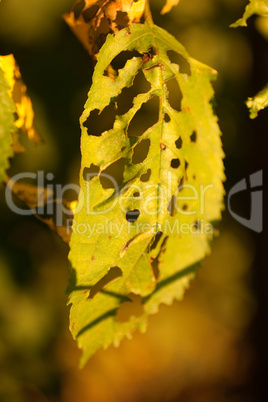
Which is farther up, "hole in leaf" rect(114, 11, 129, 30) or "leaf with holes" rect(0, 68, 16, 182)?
"hole in leaf" rect(114, 11, 129, 30)

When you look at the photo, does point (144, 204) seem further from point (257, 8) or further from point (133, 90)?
point (133, 90)

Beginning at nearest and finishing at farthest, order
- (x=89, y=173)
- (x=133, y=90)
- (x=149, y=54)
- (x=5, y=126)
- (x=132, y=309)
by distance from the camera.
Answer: (x=5, y=126), (x=149, y=54), (x=89, y=173), (x=133, y=90), (x=132, y=309)

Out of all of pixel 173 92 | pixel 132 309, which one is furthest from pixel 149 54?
Result: pixel 132 309

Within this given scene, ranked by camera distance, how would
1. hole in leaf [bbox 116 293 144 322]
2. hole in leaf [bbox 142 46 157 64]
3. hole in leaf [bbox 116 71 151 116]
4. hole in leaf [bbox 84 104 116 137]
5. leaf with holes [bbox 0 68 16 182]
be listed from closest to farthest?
leaf with holes [bbox 0 68 16 182]
hole in leaf [bbox 142 46 157 64]
hole in leaf [bbox 116 71 151 116]
hole in leaf [bbox 84 104 116 137]
hole in leaf [bbox 116 293 144 322]

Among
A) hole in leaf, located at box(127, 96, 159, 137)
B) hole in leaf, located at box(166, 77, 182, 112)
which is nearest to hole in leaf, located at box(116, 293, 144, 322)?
hole in leaf, located at box(127, 96, 159, 137)

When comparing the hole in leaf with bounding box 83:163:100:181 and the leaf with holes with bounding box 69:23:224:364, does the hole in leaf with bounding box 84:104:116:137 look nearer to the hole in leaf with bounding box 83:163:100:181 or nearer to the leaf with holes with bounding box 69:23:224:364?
the hole in leaf with bounding box 83:163:100:181

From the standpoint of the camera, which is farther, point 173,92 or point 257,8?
point 173,92
